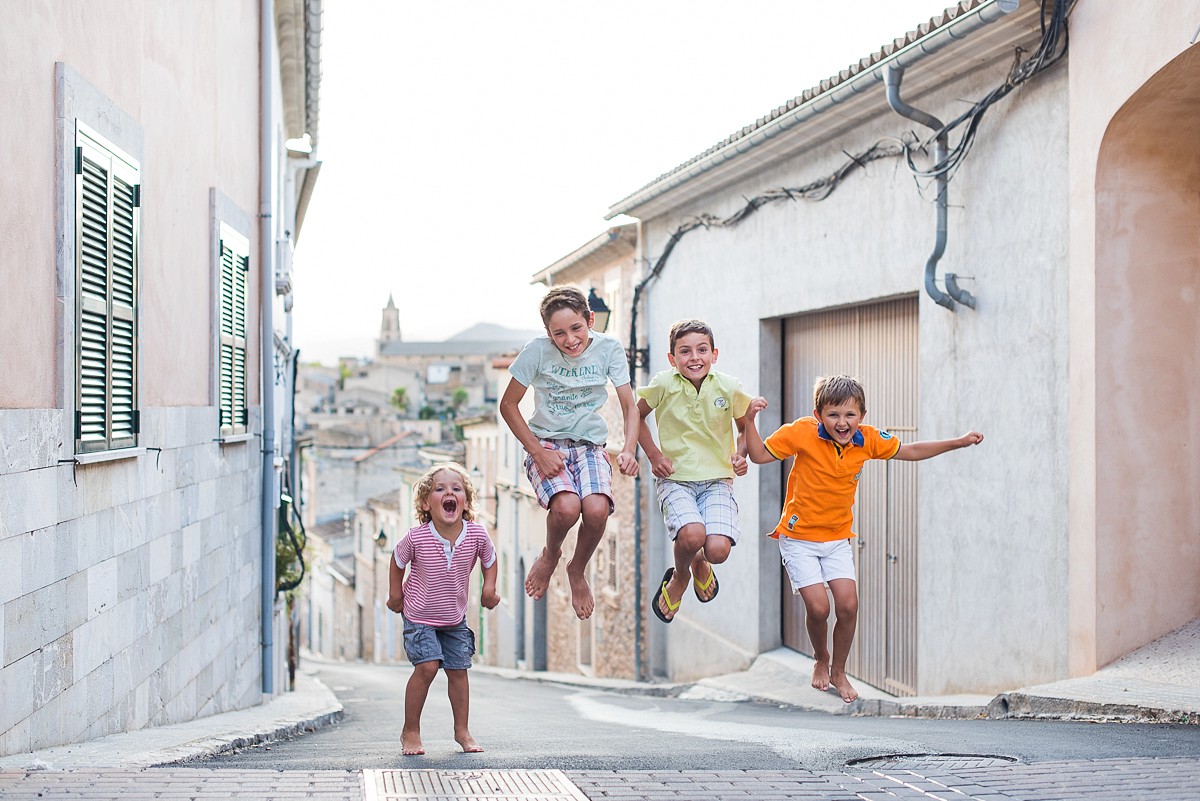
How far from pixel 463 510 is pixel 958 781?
250 cm

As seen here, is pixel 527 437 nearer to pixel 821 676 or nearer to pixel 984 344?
pixel 821 676

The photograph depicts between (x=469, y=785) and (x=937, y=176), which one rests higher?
(x=937, y=176)

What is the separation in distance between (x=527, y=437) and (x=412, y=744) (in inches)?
58.6

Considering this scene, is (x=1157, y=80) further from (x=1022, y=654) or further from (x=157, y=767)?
(x=157, y=767)

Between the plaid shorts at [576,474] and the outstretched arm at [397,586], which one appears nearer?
the outstretched arm at [397,586]

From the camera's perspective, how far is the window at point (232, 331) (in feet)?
30.5

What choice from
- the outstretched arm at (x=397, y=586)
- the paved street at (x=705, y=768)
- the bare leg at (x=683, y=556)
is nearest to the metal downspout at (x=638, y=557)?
the paved street at (x=705, y=768)

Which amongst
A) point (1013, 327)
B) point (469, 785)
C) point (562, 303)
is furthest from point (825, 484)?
point (1013, 327)

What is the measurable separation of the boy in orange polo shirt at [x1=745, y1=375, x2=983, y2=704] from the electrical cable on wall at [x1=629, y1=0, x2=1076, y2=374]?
314 cm

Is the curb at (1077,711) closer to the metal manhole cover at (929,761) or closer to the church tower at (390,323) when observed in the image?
the metal manhole cover at (929,761)

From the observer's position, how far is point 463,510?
5.92 meters

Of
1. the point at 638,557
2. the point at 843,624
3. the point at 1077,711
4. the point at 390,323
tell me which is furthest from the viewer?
the point at 390,323

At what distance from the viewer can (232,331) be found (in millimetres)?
9773

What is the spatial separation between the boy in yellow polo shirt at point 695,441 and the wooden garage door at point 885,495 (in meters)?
4.30
